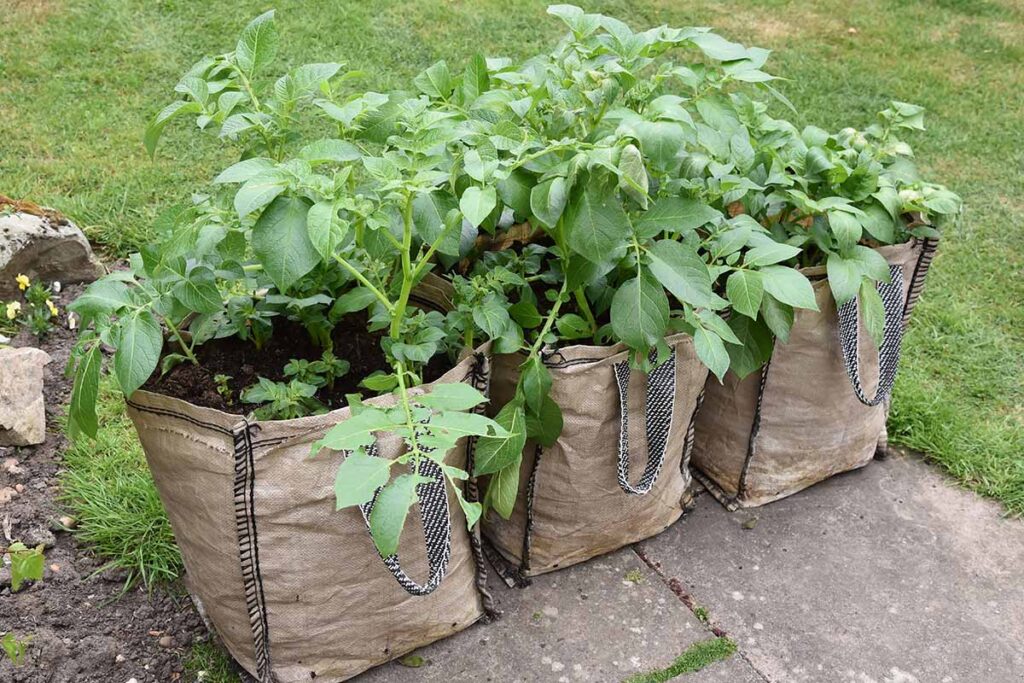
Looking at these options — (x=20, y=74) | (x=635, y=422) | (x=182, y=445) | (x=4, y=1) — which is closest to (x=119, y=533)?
(x=182, y=445)

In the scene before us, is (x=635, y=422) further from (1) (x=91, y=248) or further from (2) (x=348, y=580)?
(1) (x=91, y=248)

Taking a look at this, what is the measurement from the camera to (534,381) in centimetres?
194

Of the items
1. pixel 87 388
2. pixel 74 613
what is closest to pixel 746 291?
pixel 87 388

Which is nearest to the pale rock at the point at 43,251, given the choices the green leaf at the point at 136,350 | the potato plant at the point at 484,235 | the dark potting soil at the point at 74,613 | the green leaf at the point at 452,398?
the dark potting soil at the point at 74,613

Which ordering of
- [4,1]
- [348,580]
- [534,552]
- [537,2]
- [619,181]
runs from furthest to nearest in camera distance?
1. [537,2]
2. [4,1]
3. [534,552]
4. [348,580]
5. [619,181]

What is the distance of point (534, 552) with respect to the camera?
232 cm

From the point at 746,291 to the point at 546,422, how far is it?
461 mm

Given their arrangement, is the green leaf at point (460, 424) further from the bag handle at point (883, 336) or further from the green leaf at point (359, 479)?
the bag handle at point (883, 336)

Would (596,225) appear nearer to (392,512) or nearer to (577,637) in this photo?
(392,512)

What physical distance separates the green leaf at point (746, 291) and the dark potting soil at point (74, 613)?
1293mm

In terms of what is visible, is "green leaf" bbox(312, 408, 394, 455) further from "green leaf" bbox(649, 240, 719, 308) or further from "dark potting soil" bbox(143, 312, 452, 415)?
"green leaf" bbox(649, 240, 719, 308)

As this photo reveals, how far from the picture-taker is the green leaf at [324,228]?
1.58 meters

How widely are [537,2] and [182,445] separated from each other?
375 centimetres

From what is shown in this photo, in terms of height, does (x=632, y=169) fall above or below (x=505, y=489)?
above
